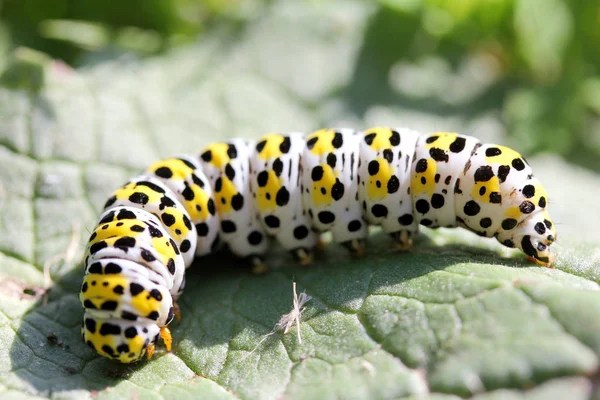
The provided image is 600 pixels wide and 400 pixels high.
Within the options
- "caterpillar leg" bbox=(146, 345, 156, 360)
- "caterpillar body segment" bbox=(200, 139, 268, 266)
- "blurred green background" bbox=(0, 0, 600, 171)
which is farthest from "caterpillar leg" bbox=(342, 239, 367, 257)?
"blurred green background" bbox=(0, 0, 600, 171)

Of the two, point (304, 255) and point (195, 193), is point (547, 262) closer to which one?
point (304, 255)

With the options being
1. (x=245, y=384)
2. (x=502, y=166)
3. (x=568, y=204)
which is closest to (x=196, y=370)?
(x=245, y=384)

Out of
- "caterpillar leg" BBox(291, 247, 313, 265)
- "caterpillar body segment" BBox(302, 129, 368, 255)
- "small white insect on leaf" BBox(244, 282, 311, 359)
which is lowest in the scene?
"small white insect on leaf" BBox(244, 282, 311, 359)

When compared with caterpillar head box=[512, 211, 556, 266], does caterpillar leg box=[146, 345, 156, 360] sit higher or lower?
lower

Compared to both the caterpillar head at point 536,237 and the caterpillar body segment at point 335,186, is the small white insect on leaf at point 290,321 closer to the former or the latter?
the caterpillar body segment at point 335,186

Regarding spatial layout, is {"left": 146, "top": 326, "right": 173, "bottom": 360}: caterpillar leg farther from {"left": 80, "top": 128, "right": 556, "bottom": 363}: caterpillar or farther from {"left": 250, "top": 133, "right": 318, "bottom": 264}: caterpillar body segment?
{"left": 250, "top": 133, "right": 318, "bottom": 264}: caterpillar body segment

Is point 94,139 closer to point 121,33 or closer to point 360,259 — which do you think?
point 121,33

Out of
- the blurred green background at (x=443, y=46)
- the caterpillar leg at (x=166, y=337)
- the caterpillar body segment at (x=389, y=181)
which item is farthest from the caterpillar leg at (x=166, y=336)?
the blurred green background at (x=443, y=46)

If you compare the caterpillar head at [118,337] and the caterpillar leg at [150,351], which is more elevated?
the caterpillar head at [118,337]
